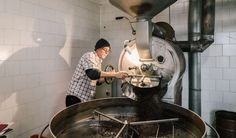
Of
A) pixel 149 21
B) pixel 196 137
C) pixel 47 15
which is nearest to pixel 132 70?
pixel 149 21

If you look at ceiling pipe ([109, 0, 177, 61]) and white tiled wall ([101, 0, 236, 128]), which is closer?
ceiling pipe ([109, 0, 177, 61])

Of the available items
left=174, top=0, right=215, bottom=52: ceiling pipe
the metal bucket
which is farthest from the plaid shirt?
the metal bucket

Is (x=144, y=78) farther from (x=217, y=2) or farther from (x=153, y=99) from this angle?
(x=217, y=2)

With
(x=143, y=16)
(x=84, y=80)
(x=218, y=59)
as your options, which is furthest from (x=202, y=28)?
(x=84, y=80)

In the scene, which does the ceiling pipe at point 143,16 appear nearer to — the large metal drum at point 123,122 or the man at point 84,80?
the large metal drum at point 123,122

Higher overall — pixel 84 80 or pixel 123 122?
pixel 84 80

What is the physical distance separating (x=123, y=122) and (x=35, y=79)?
1349 mm

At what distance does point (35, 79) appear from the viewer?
7.82 ft

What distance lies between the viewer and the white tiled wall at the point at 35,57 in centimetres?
207

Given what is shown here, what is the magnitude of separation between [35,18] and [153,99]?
159cm

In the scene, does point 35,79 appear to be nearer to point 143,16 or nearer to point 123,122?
point 123,122

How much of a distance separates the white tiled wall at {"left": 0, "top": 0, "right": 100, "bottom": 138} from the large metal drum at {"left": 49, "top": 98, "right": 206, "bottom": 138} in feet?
2.71

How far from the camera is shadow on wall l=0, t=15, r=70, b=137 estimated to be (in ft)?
6.88

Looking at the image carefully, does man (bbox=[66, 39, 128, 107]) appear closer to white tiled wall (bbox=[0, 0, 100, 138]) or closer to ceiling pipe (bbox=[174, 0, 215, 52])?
white tiled wall (bbox=[0, 0, 100, 138])
